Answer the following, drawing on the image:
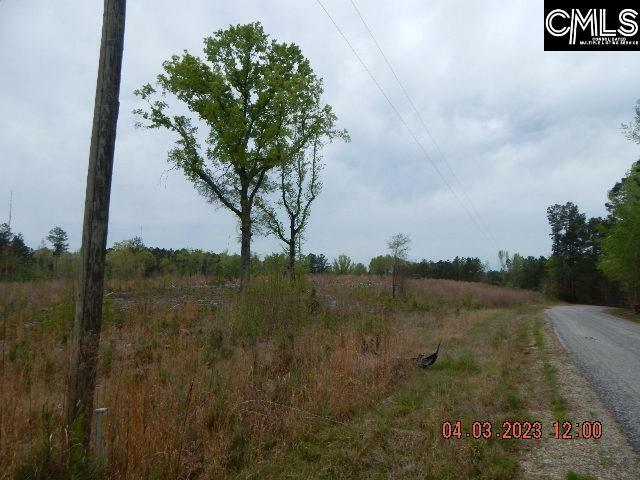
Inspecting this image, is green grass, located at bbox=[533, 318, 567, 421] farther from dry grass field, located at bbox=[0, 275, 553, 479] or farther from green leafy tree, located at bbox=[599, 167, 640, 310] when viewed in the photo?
green leafy tree, located at bbox=[599, 167, 640, 310]

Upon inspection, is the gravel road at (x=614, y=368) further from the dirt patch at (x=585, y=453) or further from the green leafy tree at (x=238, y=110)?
the green leafy tree at (x=238, y=110)

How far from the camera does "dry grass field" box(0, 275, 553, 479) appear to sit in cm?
395

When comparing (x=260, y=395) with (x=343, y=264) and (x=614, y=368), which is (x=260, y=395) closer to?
(x=614, y=368)

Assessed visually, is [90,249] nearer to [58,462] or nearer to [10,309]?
[58,462]

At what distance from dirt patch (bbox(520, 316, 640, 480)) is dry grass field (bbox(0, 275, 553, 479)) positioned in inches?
8.9

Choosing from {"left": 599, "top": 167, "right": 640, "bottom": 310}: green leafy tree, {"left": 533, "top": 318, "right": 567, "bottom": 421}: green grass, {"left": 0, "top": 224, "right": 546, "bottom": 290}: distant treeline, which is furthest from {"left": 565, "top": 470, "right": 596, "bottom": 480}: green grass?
{"left": 599, "top": 167, "right": 640, "bottom": 310}: green leafy tree

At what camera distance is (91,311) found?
3832mm

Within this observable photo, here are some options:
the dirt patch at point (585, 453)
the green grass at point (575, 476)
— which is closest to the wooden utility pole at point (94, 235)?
the dirt patch at point (585, 453)

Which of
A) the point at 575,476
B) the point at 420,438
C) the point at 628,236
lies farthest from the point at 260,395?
the point at 628,236

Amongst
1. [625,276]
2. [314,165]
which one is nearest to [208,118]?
[314,165]

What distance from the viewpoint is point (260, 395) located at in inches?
229

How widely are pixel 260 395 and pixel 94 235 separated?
10.1ft

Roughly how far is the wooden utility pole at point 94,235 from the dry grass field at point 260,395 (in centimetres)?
37

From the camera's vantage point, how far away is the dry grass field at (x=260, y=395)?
13.0ft
